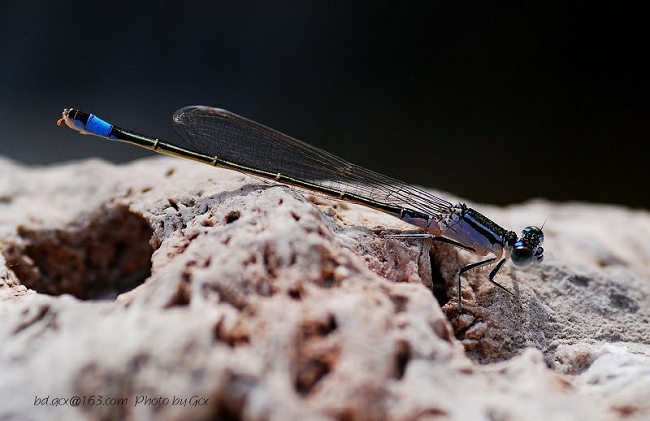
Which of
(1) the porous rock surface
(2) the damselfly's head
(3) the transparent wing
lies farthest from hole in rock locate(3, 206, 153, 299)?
(2) the damselfly's head

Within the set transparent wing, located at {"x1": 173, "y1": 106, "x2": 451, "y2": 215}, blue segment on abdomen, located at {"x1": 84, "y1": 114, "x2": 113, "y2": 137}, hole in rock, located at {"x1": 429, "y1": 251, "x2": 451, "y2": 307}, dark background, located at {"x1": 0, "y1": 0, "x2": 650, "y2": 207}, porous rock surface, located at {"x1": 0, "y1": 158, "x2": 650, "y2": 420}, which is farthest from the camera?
dark background, located at {"x1": 0, "y1": 0, "x2": 650, "y2": 207}

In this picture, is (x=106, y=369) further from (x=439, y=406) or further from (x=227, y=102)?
(x=227, y=102)

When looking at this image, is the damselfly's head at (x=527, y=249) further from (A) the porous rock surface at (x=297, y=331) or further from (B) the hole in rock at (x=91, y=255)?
(B) the hole in rock at (x=91, y=255)

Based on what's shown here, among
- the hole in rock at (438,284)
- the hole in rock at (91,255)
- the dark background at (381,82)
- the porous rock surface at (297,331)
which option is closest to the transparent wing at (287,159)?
the porous rock surface at (297,331)

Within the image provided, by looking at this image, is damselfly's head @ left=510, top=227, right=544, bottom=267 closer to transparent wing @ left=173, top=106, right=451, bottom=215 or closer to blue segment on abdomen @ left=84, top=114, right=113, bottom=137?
transparent wing @ left=173, top=106, right=451, bottom=215

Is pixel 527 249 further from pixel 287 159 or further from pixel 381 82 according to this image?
pixel 381 82

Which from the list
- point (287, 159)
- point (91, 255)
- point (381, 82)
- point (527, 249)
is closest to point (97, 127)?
point (91, 255)
